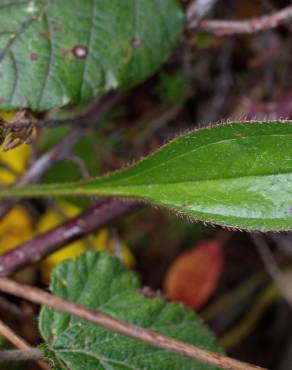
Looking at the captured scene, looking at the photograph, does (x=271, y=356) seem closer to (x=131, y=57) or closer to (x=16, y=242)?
(x=16, y=242)

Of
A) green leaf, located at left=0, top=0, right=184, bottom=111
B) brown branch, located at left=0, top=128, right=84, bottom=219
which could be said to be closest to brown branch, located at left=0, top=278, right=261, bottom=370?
green leaf, located at left=0, top=0, right=184, bottom=111

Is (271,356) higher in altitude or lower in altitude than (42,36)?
lower

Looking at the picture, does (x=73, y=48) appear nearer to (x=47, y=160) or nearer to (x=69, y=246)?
(x=47, y=160)

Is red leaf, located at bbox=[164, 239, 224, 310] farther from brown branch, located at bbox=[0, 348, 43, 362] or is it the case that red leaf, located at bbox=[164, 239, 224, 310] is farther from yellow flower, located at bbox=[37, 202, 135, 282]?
brown branch, located at bbox=[0, 348, 43, 362]

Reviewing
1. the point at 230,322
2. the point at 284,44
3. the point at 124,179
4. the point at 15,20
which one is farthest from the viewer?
the point at 230,322

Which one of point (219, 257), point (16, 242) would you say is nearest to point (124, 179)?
point (16, 242)

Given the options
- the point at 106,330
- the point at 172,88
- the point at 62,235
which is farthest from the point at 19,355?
the point at 172,88
